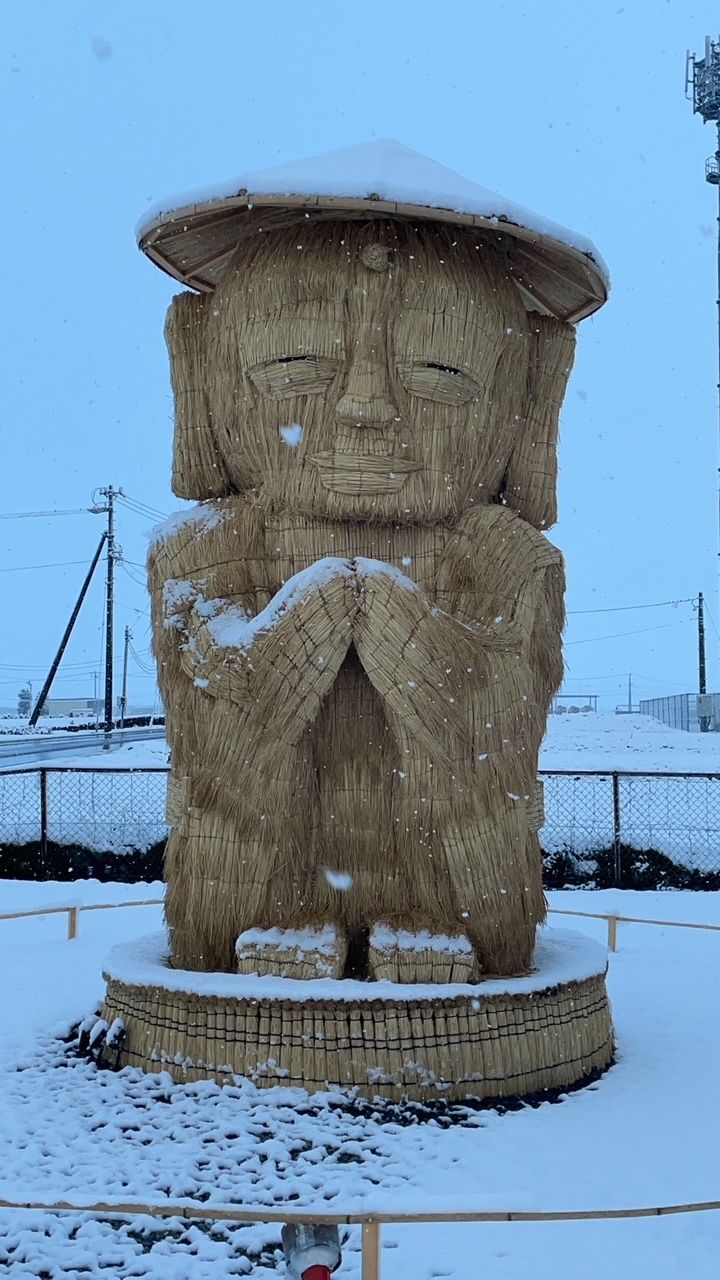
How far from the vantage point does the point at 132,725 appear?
96.4 feet

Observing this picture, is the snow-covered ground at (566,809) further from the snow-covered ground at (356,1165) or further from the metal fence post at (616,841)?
the snow-covered ground at (356,1165)

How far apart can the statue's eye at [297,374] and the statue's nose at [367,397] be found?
0.35 ft

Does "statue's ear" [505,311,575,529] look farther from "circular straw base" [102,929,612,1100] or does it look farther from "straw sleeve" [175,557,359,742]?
"circular straw base" [102,929,612,1100]

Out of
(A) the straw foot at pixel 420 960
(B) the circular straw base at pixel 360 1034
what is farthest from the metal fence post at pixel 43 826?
(A) the straw foot at pixel 420 960

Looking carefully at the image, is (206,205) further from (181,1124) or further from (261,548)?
(181,1124)

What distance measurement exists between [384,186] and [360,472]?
1.00m

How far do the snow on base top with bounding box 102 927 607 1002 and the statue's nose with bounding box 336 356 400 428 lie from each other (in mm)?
2007

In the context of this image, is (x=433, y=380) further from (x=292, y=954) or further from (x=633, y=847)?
(x=633, y=847)

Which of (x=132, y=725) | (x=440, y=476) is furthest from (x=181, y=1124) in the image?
(x=132, y=725)

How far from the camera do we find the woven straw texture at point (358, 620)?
4.20m

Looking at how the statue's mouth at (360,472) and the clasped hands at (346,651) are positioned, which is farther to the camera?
the statue's mouth at (360,472)

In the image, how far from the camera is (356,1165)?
3.30m

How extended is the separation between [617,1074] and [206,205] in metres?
3.49

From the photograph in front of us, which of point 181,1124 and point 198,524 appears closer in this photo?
point 181,1124
